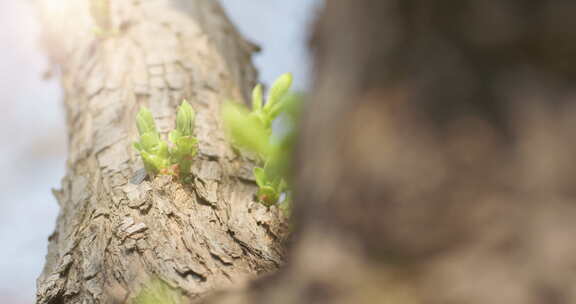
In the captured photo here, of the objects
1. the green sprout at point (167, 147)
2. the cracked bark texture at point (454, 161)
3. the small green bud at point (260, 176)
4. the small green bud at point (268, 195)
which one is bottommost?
the cracked bark texture at point (454, 161)

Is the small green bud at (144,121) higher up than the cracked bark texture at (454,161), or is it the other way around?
the small green bud at (144,121)

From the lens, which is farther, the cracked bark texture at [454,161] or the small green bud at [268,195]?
the small green bud at [268,195]

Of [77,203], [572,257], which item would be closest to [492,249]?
[572,257]

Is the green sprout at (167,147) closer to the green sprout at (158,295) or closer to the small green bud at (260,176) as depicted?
the small green bud at (260,176)

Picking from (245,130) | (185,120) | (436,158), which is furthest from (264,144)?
(436,158)

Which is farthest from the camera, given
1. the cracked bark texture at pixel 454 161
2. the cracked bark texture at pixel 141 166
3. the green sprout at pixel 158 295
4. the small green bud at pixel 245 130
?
the small green bud at pixel 245 130

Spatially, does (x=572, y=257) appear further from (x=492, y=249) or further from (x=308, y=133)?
(x=308, y=133)

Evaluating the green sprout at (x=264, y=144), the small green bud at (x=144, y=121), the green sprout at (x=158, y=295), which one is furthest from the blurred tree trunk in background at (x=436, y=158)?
the small green bud at (x=144, y=121)
